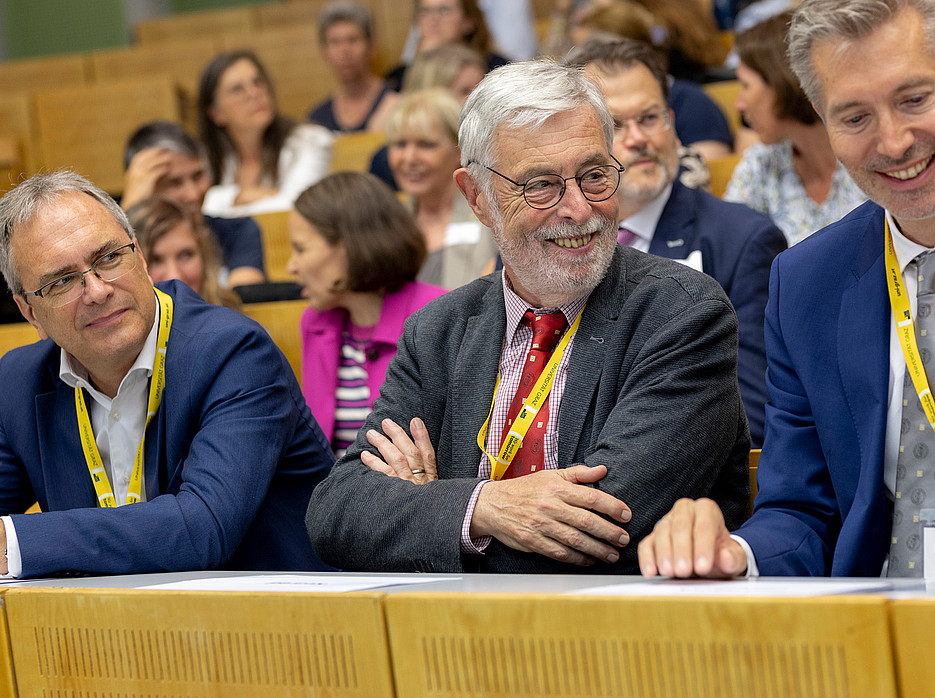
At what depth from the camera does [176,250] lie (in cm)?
333

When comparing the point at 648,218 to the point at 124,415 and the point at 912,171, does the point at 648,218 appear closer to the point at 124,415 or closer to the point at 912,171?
the point at 912,171

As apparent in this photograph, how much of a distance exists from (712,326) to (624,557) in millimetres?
423

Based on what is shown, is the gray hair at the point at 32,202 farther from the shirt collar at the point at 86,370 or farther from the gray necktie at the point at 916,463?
the gray necktie at the point at 916,463

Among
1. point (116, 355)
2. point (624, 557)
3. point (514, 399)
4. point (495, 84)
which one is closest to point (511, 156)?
point (495, 84)

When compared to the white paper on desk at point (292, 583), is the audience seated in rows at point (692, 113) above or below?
above

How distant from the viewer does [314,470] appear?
2.28 metres

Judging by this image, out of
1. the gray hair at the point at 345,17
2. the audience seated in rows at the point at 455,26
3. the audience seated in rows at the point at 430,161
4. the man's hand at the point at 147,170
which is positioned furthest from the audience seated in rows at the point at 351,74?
the audience seated in rows at the point at 430,161

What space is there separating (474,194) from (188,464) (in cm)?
78

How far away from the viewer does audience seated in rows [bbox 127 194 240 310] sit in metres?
3.31

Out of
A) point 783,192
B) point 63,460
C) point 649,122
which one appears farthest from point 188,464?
point 783,192

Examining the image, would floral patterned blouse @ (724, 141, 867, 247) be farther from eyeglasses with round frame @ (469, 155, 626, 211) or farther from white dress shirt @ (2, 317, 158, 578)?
white dress shirt @ (2, 317, 158, 578)

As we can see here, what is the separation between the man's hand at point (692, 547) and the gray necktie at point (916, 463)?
307mm

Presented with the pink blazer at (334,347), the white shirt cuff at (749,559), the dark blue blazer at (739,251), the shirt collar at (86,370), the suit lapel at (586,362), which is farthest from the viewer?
the pink blazer at (334,347)

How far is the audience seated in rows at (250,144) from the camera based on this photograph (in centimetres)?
507
